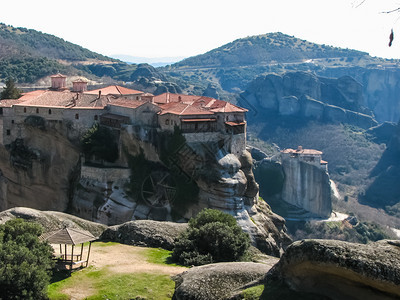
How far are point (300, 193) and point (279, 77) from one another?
3772 inches

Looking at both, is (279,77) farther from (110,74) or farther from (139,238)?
(139,238)

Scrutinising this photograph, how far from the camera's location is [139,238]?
2494cm

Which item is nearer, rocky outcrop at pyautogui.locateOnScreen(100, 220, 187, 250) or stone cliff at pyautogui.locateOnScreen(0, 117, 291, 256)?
rocky outcrop at pyautogui.locateOnScreen(100, 220, 187, 250)

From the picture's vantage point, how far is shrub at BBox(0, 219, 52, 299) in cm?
1599

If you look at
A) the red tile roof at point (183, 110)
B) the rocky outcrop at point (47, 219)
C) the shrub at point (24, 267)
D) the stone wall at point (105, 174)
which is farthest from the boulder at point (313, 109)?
the shrub at point (24, 267)

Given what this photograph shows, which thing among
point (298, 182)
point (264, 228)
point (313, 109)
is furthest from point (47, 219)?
point (313, 109)

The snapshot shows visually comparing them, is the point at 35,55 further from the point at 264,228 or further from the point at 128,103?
the point at 264,228

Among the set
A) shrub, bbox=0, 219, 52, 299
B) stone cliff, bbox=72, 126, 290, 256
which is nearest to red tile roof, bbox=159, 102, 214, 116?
stone cliff, bbox=72, 126, 290, 256

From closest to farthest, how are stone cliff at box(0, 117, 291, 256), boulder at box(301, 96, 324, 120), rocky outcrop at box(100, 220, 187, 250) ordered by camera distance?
rocky outcrop at box(100, 220, 187, 250) < stone cliff at box(0, 117, 291, 256) < boulder at box(301, 96, 324, 120)

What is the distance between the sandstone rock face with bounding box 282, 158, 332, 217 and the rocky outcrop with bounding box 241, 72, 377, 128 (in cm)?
8107

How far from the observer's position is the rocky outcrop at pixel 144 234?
24781mm

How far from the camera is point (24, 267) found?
1631 centimetres

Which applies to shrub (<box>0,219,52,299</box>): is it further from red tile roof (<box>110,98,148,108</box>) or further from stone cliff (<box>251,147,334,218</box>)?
stone cliff (<box>251,147,334,218</box>)

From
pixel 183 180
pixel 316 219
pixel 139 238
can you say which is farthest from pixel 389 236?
pixel 139 238
